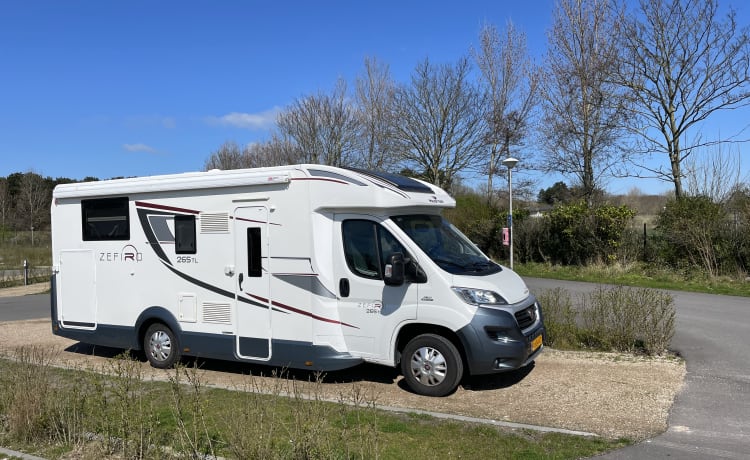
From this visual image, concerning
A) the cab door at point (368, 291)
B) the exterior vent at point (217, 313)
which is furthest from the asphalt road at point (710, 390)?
the exterior vent at point (217, 313)

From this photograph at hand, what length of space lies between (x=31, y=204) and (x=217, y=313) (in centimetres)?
3858

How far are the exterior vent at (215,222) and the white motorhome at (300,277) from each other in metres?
0.02

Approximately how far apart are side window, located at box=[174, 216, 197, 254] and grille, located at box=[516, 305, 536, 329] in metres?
4.27

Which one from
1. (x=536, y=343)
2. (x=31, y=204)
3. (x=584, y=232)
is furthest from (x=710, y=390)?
(x=31, y=204)

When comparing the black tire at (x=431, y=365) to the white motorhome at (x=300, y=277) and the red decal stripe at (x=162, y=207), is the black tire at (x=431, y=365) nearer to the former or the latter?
the white motorhome at (x=300, y=277)

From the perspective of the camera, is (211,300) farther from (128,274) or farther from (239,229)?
(128,274)

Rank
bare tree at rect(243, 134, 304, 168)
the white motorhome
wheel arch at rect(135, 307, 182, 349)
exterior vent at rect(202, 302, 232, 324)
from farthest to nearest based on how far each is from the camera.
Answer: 1. bare tree at rect(243, 134, 304, 168)
2. wheel arch at rect(135, 307, 182, 349)
3. exterior vent at rect(202, 302, 232, 324)
4. the white motorhome

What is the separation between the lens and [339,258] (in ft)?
21.9

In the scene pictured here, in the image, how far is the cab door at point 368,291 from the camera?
6328 millimetres

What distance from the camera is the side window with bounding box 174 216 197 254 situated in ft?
24.6

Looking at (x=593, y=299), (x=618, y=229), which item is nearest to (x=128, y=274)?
(x=593, y=299)

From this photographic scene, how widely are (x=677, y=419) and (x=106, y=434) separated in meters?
5.18

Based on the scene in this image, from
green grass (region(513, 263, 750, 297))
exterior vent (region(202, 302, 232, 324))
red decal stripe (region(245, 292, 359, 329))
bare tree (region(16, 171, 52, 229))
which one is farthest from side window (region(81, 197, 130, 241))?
bare tree (region(16, 171, 52, 229))

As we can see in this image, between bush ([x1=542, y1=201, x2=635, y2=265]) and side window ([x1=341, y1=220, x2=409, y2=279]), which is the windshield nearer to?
side window ([x1=341, y1=220, x2=409, y2=279])
